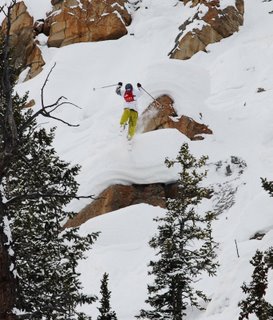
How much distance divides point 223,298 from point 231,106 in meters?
16.3

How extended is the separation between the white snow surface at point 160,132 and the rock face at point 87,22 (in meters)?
0.86

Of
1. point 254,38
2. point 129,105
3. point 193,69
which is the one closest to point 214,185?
point 129,105

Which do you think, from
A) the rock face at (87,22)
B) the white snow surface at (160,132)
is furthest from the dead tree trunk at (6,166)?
the rock face at (87,22)

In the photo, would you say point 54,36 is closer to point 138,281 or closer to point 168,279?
point 138,281

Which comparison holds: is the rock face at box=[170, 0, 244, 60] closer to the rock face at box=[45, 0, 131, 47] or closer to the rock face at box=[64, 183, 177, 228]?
the rock face at box=[45, 0, 131, 47]

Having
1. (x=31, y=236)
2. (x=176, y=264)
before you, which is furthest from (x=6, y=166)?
(x=176, y=264)

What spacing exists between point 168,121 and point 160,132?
1785 mm

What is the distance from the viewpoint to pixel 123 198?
20969 millimetres

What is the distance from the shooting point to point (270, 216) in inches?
622

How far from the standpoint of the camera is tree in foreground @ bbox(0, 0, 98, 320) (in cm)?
637

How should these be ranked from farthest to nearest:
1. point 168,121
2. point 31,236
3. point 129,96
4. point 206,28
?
point 206,28 < point 168,121 < point 129,96 < point 31,236

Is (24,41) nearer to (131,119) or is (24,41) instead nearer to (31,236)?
(131,119)

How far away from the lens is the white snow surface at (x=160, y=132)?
51.9 ft

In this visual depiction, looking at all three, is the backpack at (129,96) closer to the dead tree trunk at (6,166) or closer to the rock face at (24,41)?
the dead tree trunk at (6,166)
